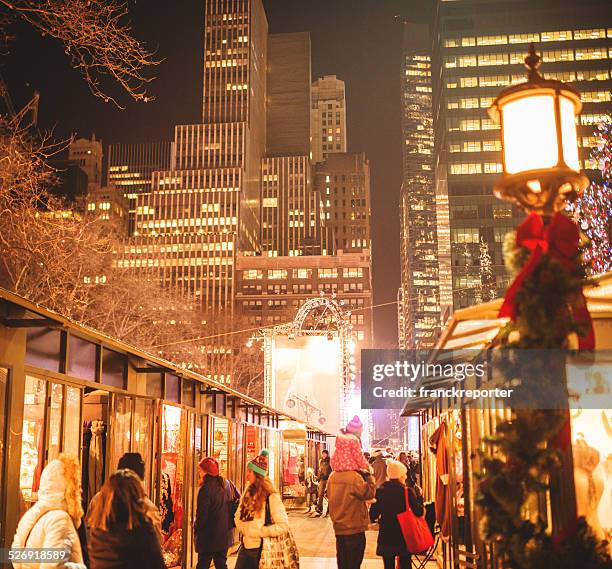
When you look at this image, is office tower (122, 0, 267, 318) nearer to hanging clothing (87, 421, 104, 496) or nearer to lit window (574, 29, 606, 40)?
lit window (574, 29, 606, 40)

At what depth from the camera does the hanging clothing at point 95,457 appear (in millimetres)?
9758

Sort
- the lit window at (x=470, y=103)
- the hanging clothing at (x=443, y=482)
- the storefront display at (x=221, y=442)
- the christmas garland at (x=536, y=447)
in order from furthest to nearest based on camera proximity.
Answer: the lit window at (x=470, y=103) → the storefront display at (x=221, y=442) → the hanging clothing at (x=443, y=482) → the christmas garland at (x=536, y=447)

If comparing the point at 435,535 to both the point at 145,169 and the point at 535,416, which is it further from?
the point at 145,169

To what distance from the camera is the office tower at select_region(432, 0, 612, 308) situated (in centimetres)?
9494

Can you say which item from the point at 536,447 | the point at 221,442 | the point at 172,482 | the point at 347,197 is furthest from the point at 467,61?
the point at 536,447

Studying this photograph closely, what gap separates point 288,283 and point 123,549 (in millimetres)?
122580

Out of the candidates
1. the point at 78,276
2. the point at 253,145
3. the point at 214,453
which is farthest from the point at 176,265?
the point at 214,453

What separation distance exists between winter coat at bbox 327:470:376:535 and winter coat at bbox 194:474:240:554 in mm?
1357

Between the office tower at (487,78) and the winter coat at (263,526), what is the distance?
8676cm

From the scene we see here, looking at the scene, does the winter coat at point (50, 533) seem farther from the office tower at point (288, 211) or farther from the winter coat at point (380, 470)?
the office tower at point (288, 211)

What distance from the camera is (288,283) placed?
12656 cm

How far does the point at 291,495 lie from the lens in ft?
75.8

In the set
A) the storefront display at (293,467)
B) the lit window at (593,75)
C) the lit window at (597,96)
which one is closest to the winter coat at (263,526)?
the storefront display at (293,467)

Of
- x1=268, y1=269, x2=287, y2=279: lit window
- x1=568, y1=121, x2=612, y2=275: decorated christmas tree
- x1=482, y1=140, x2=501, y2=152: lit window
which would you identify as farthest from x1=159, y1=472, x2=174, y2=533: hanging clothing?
x1=268, y1=269, x2=287, y2=279: lit window
